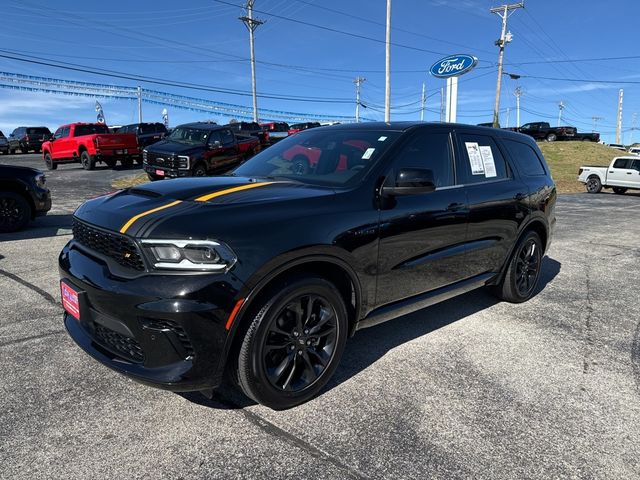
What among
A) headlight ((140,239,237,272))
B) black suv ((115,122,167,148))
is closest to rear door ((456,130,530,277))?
headlight ((140,239,237,272))

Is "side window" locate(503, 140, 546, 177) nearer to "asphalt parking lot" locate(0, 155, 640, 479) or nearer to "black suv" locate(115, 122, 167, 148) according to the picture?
"asphalt parking lot" locate(0, 155, 640, 479)

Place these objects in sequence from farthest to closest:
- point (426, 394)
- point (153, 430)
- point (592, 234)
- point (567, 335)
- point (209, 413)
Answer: point (592, 234), point (567, 335), point (426, 394), point (209, 413), point (153, 430)

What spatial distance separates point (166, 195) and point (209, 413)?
133 cm

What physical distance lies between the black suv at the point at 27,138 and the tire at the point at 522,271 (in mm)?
36439

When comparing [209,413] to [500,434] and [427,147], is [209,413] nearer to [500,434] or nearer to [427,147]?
[500,434]

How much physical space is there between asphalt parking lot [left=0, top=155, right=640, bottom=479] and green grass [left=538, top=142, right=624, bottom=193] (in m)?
24.4

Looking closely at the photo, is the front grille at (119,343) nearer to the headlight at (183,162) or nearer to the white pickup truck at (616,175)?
the headlight at (183,162)

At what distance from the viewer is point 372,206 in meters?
3.12

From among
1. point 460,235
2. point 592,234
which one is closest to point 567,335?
point 460,235

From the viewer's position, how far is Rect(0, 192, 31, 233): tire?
7629 millimetres

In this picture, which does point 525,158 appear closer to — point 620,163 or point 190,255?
point 190,255

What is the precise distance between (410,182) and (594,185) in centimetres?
2330

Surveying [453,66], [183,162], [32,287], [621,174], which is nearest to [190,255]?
[32,287]

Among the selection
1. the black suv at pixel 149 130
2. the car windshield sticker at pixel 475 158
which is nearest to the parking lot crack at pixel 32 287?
the car windshield sticker at pixel 475 158
